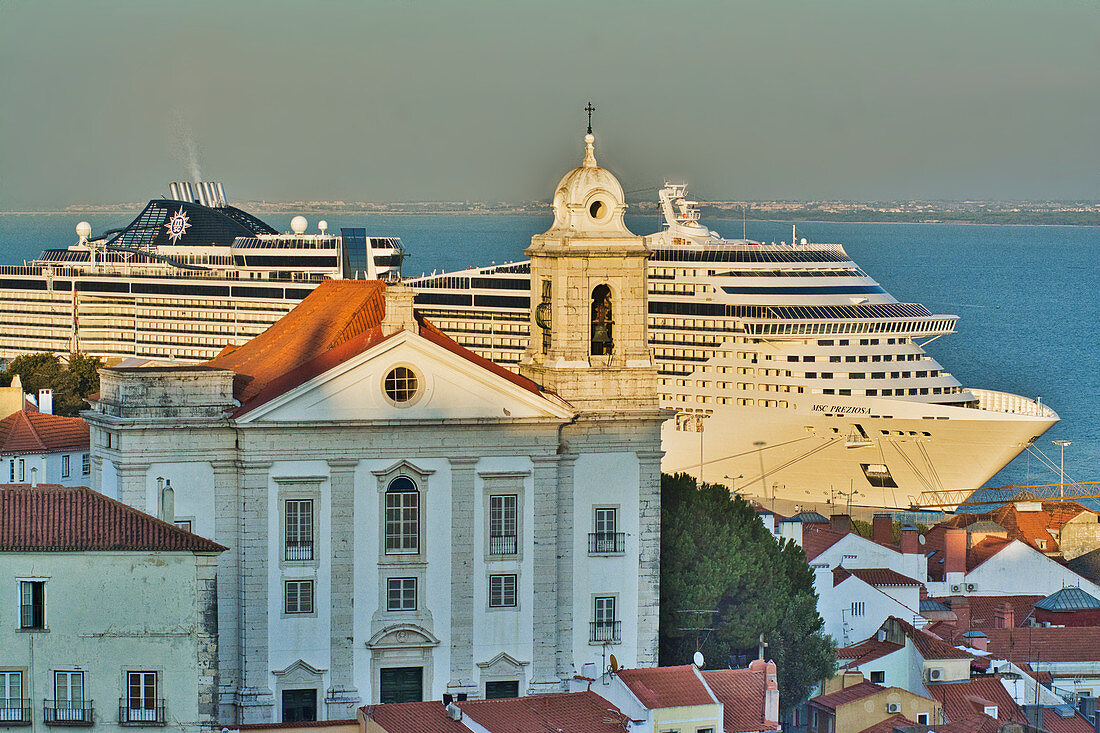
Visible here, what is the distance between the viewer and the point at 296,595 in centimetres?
4475

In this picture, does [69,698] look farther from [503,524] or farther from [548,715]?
[503,524]

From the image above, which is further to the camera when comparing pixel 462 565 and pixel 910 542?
pixel 910 542

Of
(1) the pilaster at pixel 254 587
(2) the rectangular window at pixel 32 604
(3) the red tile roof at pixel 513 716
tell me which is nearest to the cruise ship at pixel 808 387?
(1) the pilaster at pixel 254 587

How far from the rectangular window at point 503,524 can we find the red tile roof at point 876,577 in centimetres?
1270

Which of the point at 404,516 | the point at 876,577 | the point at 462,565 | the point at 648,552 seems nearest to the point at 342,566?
the point at 404,516

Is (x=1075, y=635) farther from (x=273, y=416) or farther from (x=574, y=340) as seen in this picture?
(x=273, y=416)

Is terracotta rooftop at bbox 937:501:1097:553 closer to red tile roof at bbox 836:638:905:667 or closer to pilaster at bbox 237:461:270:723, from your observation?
red tile roof at bbox 836:638:905:667

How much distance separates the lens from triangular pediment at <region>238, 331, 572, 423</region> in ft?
147

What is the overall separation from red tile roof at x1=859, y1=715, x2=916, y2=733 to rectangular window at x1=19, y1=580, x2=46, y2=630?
1643 cm

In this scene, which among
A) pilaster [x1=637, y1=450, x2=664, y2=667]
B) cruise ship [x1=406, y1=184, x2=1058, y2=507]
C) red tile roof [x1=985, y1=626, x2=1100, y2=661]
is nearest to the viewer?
pilaster [x1=637, y1=450, x2=664, y2=667]

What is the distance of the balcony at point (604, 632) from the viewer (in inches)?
1829

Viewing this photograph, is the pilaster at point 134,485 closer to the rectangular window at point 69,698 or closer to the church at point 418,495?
the church at point 418,495

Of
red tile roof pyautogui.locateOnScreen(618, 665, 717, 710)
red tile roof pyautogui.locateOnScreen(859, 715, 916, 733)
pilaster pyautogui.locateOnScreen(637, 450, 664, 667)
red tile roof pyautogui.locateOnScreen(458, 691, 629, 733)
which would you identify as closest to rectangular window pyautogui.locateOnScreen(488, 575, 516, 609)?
pilaster pyautogui.locateOnScreen(637, 450, 664, 667)

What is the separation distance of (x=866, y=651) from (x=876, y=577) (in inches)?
248
